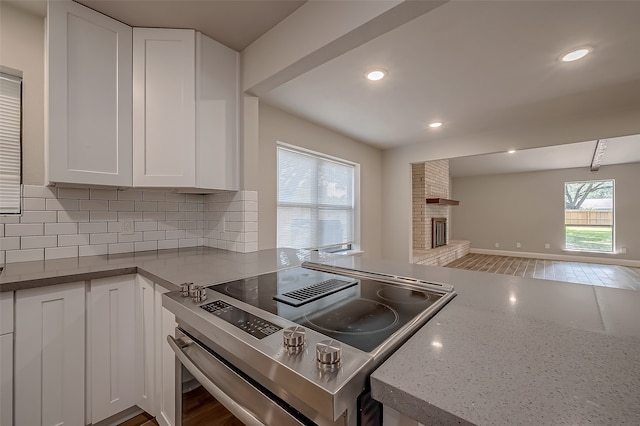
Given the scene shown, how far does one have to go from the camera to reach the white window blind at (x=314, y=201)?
2.99 meters

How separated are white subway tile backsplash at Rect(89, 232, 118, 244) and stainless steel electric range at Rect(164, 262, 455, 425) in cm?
120

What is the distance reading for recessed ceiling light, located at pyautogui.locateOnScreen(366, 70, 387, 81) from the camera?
211 centimetres

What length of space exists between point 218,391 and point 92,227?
5.29 feet

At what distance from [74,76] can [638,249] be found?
998 centimetres

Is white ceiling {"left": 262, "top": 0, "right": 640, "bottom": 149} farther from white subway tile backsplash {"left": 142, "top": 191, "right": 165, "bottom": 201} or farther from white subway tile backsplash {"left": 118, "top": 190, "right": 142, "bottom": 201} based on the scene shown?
white subway tile backsplash {"left": 118, "top": 190, "right": 142, "bottom": 201}

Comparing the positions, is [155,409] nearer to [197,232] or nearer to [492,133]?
[197,232]

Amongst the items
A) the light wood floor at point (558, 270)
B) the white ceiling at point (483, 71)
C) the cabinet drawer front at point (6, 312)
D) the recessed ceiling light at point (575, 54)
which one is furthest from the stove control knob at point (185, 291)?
the light wood floor at point (558, 270)

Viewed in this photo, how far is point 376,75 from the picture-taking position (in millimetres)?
2150

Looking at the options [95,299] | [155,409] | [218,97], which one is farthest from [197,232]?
[155,409]

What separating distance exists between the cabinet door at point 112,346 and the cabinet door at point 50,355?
45 millimetres

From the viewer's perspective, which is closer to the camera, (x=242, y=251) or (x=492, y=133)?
(x=242, y=251)

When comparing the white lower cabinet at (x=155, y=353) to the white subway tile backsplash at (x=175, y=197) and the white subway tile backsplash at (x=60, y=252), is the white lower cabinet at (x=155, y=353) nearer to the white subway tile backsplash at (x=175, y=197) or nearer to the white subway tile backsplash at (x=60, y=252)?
the white subway tile backsplash at (x=60, y=252)

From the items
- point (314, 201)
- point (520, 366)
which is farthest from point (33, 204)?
point (314, 201)

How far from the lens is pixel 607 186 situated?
650 cm
